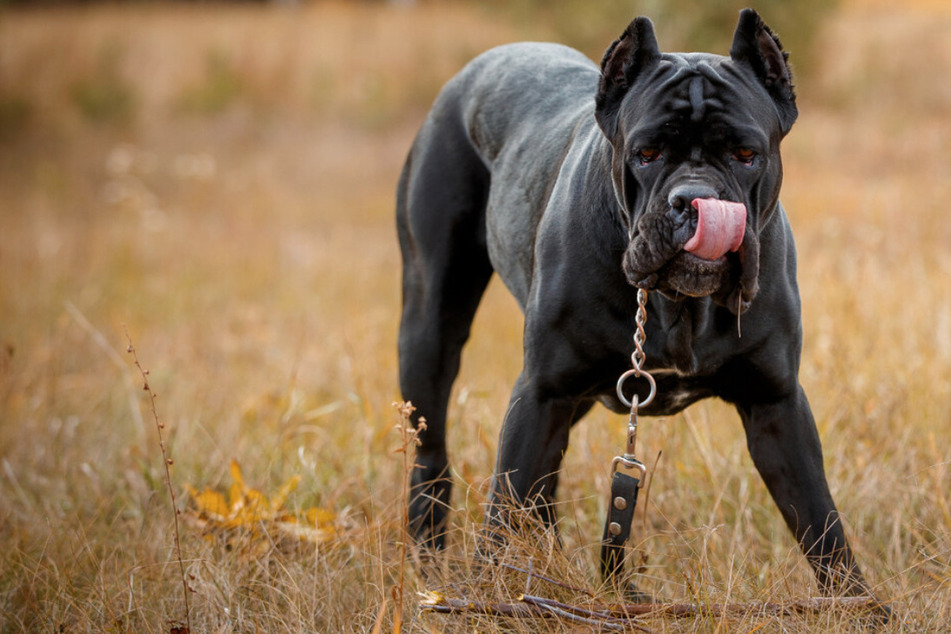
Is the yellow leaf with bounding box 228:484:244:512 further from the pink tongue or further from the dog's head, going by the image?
the pink tongue

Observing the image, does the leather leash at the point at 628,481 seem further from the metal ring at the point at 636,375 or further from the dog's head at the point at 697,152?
the dog's head at the point at 697,152

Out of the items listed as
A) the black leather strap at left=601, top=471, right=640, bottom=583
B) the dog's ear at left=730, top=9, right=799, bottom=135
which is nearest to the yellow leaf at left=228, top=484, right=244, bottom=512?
the black leather strap at left=601, top=471, right=640, bottom=583

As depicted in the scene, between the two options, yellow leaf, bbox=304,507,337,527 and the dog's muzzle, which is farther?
→ yellow leaf, bbox=304,507,337,527

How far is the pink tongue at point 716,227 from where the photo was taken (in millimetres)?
2039

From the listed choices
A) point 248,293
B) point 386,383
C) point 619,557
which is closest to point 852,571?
point 619,557

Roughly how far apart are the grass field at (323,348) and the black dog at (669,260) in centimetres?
30

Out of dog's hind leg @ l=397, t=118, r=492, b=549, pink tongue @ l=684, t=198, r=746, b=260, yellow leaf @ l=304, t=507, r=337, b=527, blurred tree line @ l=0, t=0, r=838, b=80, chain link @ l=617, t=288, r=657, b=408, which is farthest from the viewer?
blurred tree line @ l=0, t=0, r=838, b=80

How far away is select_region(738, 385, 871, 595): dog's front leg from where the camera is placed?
249 centimetres

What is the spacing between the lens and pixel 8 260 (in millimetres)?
9023

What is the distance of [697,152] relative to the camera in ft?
7.34

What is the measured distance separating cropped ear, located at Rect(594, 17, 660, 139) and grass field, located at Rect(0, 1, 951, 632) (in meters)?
1.04

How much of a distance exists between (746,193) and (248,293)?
665 centimetres

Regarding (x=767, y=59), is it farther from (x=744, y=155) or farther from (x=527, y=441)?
(x=527, y=441)

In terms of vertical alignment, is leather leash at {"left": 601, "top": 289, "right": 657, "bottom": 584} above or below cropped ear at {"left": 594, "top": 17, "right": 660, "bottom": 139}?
below
